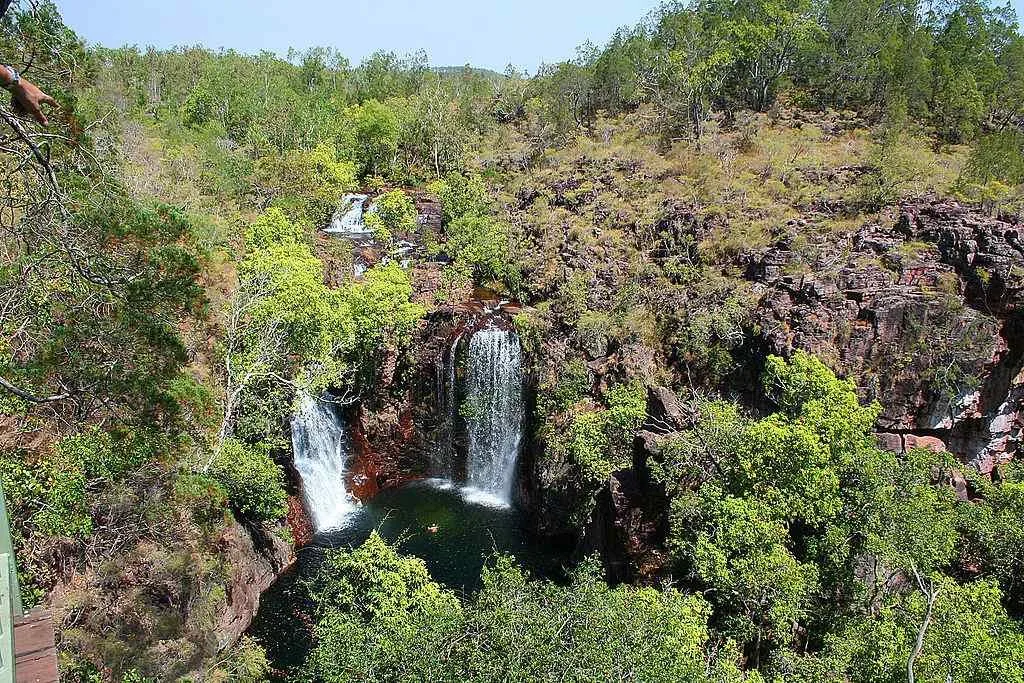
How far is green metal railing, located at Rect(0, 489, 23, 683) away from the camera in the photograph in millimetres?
2275

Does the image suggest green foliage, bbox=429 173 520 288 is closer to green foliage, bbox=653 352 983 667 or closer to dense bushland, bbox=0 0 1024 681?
dense bushland, bbox=0 0 1024 681

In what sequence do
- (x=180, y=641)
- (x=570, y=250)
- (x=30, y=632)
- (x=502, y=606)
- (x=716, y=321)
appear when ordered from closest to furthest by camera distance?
(x=30, y=632) < (x=502, y=606) < (x=180, y=641) < (x=716, y=321) < (x=570, y=250)

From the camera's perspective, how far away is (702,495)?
14.6m

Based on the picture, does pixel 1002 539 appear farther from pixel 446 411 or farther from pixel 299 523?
pixel 299 523

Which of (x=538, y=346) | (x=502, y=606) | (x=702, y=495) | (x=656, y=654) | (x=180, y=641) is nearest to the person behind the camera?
(x=656, y=654)

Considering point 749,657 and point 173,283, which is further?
point 749,657

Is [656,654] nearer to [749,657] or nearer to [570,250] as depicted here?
[749,657]

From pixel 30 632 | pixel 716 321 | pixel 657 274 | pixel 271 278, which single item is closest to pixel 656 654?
pixel 30 632

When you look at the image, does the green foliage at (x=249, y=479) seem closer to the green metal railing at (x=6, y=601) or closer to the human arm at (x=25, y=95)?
the human arm at (x=25, y=95)

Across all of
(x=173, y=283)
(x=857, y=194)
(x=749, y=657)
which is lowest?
(x=749, y=657)

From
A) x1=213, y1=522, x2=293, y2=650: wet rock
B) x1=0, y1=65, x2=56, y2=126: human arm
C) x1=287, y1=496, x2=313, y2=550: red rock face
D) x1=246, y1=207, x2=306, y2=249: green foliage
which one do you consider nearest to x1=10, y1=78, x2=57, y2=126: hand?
x1=0, y1=65, x2=56, y2=126: human arm

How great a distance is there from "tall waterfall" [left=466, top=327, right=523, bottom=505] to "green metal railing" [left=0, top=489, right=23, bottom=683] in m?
22.2

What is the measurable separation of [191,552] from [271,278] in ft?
25.2

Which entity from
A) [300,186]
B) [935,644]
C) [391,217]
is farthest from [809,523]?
[300,186]
